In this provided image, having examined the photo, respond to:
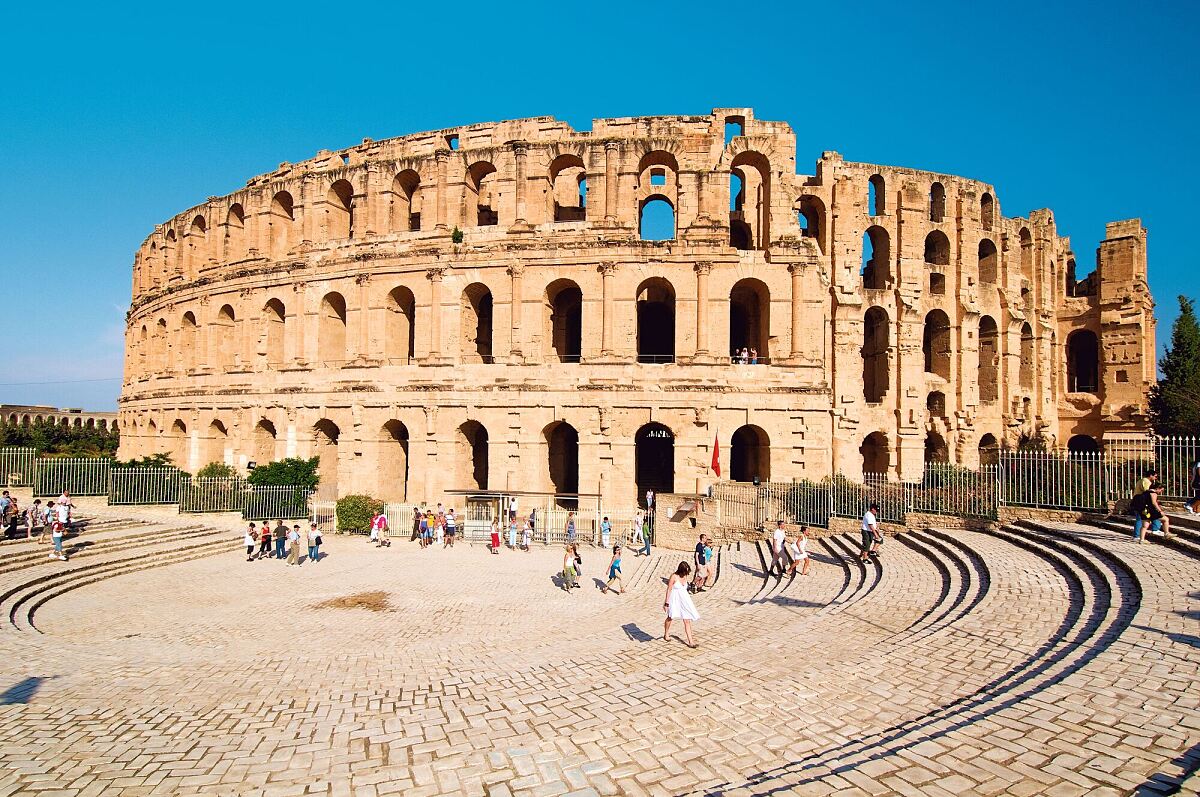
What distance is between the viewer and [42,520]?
1817 cm

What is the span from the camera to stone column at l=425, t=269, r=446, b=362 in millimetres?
26484

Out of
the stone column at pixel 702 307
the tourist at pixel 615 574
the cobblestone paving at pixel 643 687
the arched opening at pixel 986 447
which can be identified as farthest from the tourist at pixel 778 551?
the arched opening at pixel 986 447

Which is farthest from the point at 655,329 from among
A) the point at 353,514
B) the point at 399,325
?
the point at 353,514

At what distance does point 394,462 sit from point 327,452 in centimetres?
356

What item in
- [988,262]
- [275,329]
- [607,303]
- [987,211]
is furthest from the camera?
[988,262]

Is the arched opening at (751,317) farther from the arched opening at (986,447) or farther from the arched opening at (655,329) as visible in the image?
the arched opening at (986,447)

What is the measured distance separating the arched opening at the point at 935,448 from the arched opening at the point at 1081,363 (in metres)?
12.5

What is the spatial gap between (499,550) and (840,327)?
18378 millimetres

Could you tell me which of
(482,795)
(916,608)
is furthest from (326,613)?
(916,608)

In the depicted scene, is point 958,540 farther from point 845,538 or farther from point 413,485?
point 413,485

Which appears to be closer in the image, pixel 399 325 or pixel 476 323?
pixel 476 323

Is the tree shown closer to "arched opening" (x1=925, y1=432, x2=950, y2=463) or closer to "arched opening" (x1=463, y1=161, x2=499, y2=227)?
"arched opening" (x1=925, y1=432, x2=950, y2=463)

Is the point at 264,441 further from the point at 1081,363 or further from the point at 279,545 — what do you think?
the point at 1081,363

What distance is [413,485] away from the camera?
85.6 ft
